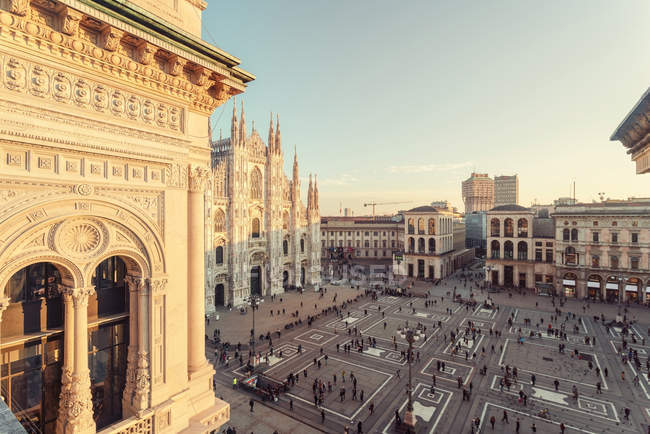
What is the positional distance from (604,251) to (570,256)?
391cm

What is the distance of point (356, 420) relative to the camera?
63.3ft

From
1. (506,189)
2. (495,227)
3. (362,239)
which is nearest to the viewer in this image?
(495,227)

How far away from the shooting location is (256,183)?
48.3 m

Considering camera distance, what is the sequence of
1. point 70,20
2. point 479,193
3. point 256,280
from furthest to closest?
point 479,193, point 256,280, point 70,20

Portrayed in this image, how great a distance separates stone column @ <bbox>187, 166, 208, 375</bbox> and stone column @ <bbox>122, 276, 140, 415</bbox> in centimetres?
120

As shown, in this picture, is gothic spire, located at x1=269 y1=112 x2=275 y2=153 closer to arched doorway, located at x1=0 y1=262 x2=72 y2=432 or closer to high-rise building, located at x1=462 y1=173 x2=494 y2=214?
arched doorway, located at x1=0 y1=262 x2=72 y2=432

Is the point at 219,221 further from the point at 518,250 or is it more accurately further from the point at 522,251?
the point at 522,251

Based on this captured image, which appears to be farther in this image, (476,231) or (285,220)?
(476,231)

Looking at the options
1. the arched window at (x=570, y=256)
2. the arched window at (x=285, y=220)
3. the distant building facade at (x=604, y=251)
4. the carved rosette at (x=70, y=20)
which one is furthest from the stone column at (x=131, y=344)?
the arched window at (x=570, y=256)

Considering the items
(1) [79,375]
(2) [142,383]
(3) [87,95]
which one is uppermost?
(3) [87,95]

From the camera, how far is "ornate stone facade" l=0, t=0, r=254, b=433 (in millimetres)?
5414

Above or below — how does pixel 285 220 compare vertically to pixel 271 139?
below

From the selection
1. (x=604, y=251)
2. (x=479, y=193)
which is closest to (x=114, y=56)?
(x=604, y=251)

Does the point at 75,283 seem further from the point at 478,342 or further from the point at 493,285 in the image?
the point at 493,285
